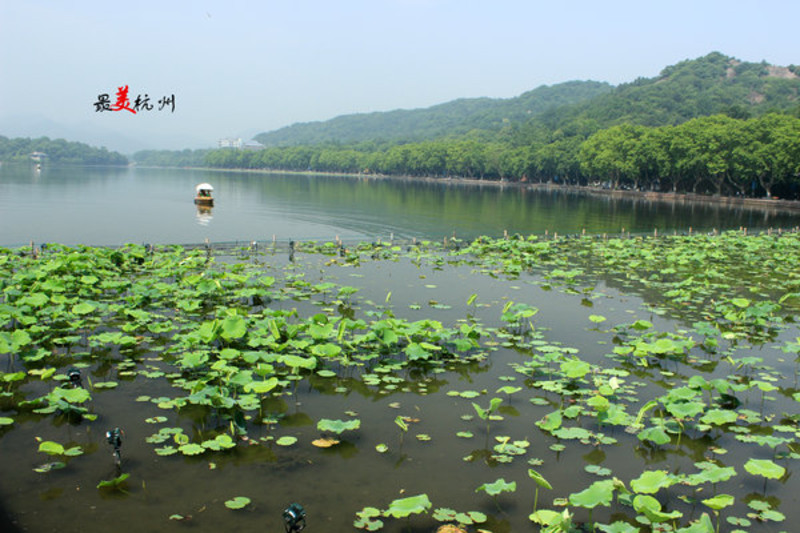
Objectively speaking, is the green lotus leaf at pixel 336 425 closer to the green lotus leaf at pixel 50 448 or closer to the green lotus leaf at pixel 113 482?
the green lotus leaf at pixel 113 482

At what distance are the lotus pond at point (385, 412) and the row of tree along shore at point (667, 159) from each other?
46.3 m

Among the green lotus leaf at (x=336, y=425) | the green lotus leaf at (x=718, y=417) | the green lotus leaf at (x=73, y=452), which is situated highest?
the green lotus leaf at (x=718, y=417)

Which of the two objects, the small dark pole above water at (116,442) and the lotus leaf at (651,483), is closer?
the lotus leaf at (651,483)

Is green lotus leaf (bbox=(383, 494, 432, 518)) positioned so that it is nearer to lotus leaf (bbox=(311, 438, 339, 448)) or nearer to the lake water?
lotus leaf (bbox=(311, 438, 339, 448))

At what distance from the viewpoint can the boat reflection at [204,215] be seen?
42.5 m

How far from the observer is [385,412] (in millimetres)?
A: 8930

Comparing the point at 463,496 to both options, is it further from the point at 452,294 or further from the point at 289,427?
the point at 452,294

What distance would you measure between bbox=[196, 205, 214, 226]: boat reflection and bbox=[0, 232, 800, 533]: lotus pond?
26.7 metres

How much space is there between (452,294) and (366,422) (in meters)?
8.70

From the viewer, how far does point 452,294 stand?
16.9m

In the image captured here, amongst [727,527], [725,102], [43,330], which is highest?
[725,102]

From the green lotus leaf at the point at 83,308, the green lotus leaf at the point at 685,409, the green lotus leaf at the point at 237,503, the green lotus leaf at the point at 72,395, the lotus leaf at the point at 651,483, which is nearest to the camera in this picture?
the lotus leaf at the point at 651,483

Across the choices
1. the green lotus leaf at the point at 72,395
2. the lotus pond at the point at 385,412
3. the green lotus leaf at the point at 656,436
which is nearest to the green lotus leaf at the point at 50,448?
the lotus pond at the point at 385,412

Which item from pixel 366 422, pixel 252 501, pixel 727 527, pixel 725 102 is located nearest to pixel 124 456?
pixel 252 501
